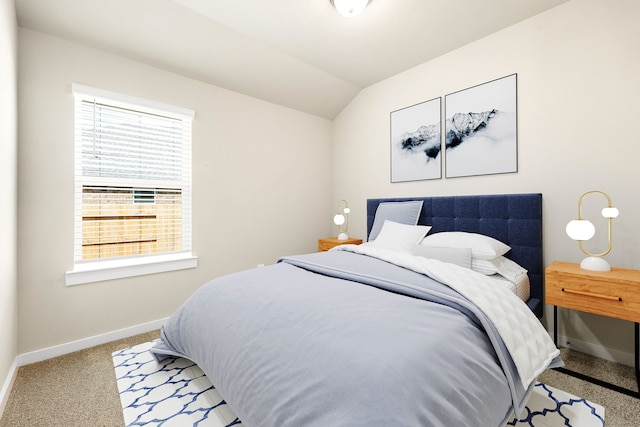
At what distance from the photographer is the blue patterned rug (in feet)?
4.74

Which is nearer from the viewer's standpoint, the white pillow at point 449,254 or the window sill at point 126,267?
the white pillow at point 449,254

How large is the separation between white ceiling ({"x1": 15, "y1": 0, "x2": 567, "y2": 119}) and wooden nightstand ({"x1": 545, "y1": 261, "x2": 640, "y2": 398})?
207 cm

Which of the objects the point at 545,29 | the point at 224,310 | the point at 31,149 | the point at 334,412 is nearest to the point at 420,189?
the point at 545,29

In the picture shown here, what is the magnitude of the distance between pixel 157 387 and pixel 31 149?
193 cm

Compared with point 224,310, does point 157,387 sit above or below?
below

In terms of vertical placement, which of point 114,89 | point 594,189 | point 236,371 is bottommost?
point 236,371

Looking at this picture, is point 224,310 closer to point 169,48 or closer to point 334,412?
point 334,412

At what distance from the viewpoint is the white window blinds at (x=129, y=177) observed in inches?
93.3

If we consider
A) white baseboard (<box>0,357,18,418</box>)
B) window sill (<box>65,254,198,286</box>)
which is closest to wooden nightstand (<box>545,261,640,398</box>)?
window sill (<box>65,254,198,286</box>)

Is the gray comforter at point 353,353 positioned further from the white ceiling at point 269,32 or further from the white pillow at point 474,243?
the white ceiling at point 269,32

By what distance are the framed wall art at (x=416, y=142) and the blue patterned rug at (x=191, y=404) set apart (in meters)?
2.03

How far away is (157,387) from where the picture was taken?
5.65ft

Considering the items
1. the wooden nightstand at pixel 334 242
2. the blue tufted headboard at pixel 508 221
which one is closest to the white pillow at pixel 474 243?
the blue tufted headboard at pixel 508 221

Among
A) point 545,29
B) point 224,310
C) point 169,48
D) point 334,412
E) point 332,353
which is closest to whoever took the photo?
point 334,412
